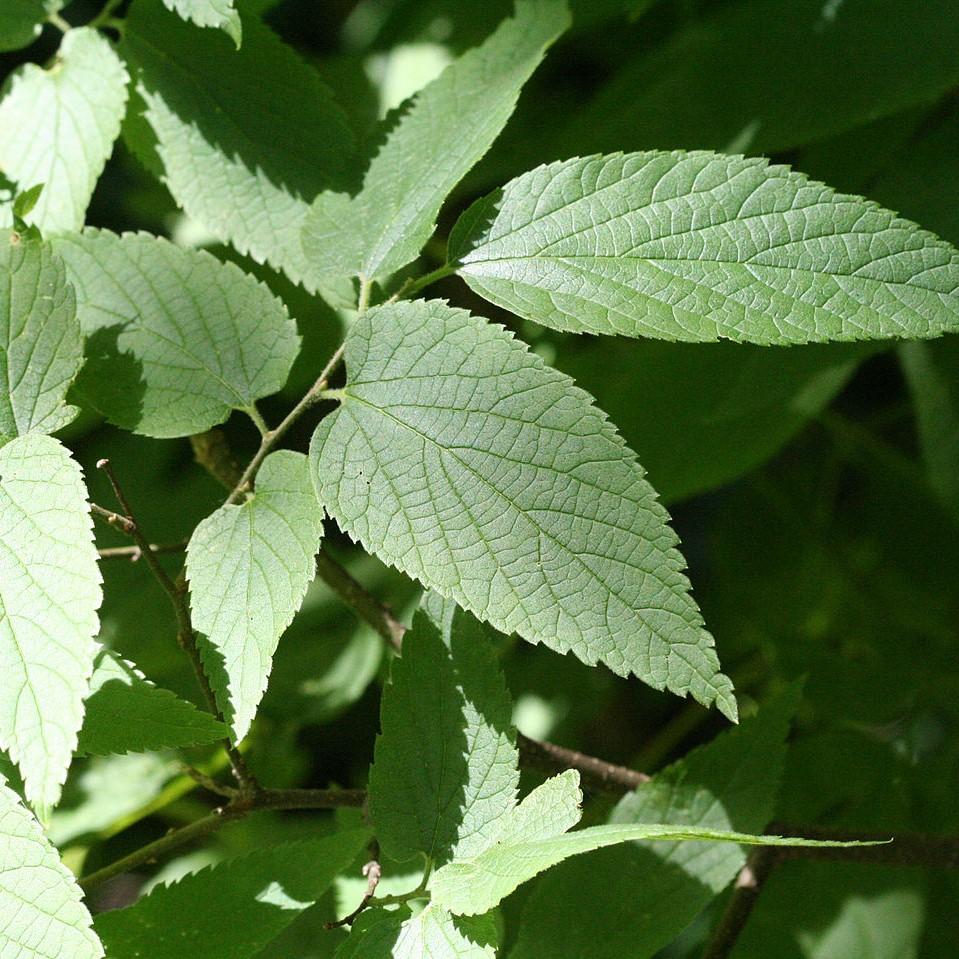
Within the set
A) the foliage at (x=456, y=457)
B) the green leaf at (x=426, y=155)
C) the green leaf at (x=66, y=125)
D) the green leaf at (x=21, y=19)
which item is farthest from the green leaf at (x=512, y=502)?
the green leaf at (x=21, y=19)

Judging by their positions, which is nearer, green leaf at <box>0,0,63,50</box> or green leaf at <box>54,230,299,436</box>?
green leaf at <box>54,230,299,436</box>

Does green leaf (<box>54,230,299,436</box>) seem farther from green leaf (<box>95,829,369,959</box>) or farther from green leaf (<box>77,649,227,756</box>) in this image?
green leaf (<box>95,829,369,959</box>)

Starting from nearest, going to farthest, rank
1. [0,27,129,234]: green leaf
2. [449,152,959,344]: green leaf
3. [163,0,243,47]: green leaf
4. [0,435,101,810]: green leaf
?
1. [0,435,101,810]: green leaf
2. [449,152,959,344]: green leaf
3. [163,0,243,47]: green leaf
4. [0,27,129,234]: green leaf

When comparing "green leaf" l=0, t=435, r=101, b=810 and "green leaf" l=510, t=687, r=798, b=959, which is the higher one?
"green leaf" l=0, t=435, r=101, b=810

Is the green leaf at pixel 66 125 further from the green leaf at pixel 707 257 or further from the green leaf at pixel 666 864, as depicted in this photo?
the green leaf at pixel 666 864

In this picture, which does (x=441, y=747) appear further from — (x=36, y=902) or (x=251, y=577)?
(x=36, y=902)

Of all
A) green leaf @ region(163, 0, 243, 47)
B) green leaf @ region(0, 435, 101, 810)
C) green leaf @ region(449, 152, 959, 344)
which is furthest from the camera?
green leaf @ region(163, 0, 243, 47)

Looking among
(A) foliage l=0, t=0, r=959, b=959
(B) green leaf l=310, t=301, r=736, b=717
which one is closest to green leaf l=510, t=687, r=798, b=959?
(A) foliage l=0, t=0, r=959, b=959
